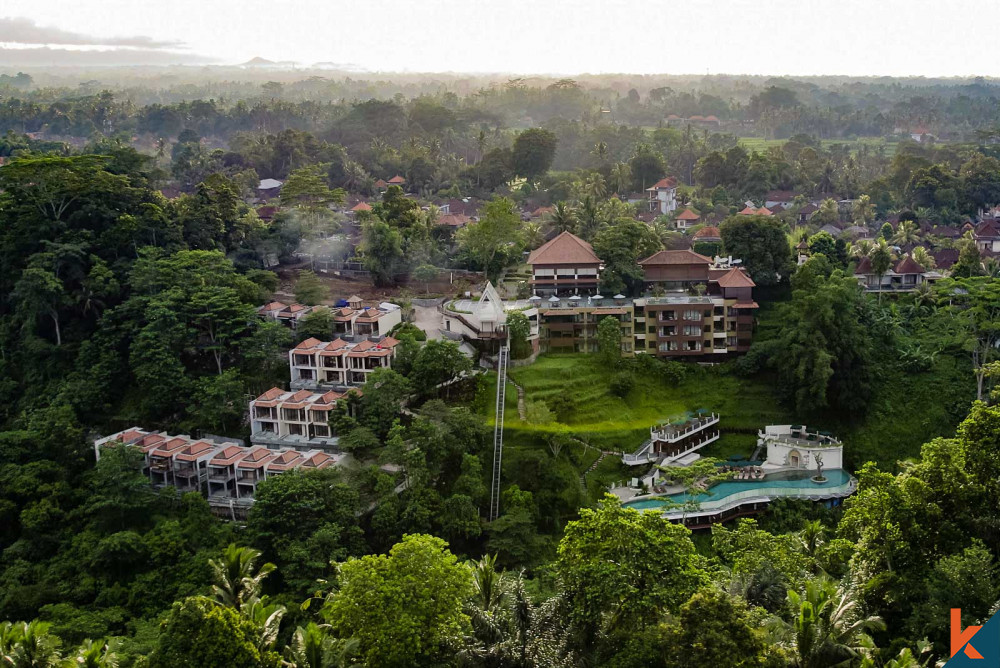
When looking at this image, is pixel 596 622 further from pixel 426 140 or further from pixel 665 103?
pixel 665 103

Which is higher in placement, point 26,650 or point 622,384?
point 622,384

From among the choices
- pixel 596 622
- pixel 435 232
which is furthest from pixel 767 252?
pixel 596 622

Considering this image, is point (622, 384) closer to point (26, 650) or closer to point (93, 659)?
point (93, 659)

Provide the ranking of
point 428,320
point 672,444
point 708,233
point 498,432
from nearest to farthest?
point 498,432 → point 672,444 → point 428,320 → point 708,233

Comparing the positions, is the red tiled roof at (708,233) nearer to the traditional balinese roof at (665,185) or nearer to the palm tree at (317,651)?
the traditional balinese roof at (665,185)

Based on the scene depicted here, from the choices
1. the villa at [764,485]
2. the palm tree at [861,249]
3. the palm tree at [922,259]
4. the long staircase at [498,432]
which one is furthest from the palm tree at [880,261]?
the long staircase at [498,432]

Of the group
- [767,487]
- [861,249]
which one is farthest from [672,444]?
[861,249]

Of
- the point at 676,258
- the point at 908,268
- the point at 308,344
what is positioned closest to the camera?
the point at 308,344
